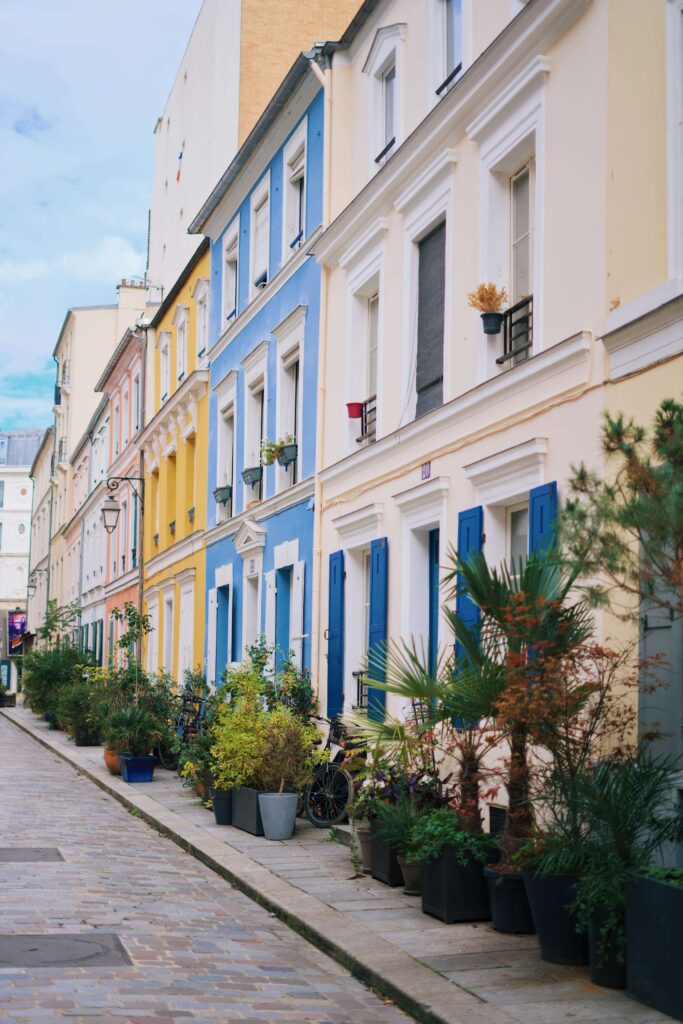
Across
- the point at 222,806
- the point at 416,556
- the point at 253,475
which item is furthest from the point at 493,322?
the point at 253,475

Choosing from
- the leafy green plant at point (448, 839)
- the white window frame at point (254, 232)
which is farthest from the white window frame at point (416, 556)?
the white window frame at point (254, 232)

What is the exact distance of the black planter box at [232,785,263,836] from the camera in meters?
13.6

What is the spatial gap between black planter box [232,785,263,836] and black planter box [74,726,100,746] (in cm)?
1352

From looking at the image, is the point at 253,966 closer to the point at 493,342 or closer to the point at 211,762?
the point at 493,342

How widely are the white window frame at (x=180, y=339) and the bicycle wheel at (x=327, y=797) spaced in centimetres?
1321

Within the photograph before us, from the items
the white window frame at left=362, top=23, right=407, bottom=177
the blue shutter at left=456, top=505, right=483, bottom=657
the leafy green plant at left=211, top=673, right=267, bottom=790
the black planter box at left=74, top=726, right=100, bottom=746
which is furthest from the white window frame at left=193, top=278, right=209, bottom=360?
the blue shutter at left=456, top=505, right=483, bottom=657

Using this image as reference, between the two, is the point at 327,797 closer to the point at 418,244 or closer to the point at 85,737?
the point at 418,244

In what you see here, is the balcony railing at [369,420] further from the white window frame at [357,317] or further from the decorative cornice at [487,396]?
the decorative cornice at [487,396]

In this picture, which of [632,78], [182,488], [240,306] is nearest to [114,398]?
[182,488]

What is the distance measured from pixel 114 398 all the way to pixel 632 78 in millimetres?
28655

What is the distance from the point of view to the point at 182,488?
25703 millimetres

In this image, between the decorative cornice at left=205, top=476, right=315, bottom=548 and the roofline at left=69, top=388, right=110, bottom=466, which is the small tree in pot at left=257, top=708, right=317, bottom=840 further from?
the roofline at left=69, top=388, right=110, bottom=466

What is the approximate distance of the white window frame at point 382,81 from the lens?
46.4 feet

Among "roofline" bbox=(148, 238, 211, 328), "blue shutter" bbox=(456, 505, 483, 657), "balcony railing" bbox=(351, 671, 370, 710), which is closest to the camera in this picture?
"blue shutter" bbox=(456, 505, 483, 657)
